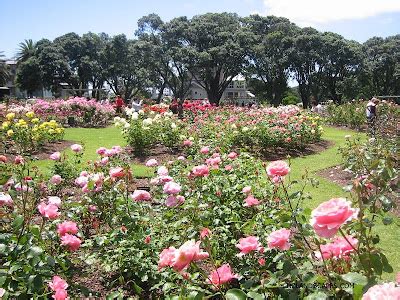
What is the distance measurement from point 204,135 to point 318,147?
13.4 ft

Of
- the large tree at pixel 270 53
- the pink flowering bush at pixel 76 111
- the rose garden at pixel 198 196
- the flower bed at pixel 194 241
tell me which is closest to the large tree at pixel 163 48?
the rose garden at pixel 198 196

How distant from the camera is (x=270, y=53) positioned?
134ft

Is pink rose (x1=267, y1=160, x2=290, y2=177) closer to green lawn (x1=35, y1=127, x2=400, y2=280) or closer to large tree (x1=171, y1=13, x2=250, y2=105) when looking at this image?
green lawn (x1=35, y1=127, x2=400, y2=280)

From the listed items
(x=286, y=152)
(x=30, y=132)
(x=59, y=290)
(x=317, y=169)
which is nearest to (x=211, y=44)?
(x=286, y=152)

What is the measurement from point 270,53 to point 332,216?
4132 cm

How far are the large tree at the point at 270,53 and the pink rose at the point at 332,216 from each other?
38.0 meters

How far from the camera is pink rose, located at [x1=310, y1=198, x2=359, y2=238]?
3.97 feet

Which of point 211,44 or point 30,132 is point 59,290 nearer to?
point 30,132

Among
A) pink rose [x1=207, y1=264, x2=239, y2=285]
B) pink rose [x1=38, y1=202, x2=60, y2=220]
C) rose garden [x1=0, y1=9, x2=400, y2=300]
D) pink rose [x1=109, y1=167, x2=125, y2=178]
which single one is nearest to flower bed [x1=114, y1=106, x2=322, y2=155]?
rose garden [x1=0, y1=9, x2=400, y2=300]

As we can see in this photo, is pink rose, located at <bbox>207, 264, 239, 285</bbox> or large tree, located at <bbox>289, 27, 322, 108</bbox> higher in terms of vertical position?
large tree, located at <bbox>289, 27, 322, 108</bbox>

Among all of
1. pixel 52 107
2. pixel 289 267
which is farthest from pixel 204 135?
pixel 52 107

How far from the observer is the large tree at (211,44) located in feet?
120

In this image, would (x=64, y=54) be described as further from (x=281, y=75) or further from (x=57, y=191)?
(x=57, y=191)

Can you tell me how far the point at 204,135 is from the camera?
10.6 m
